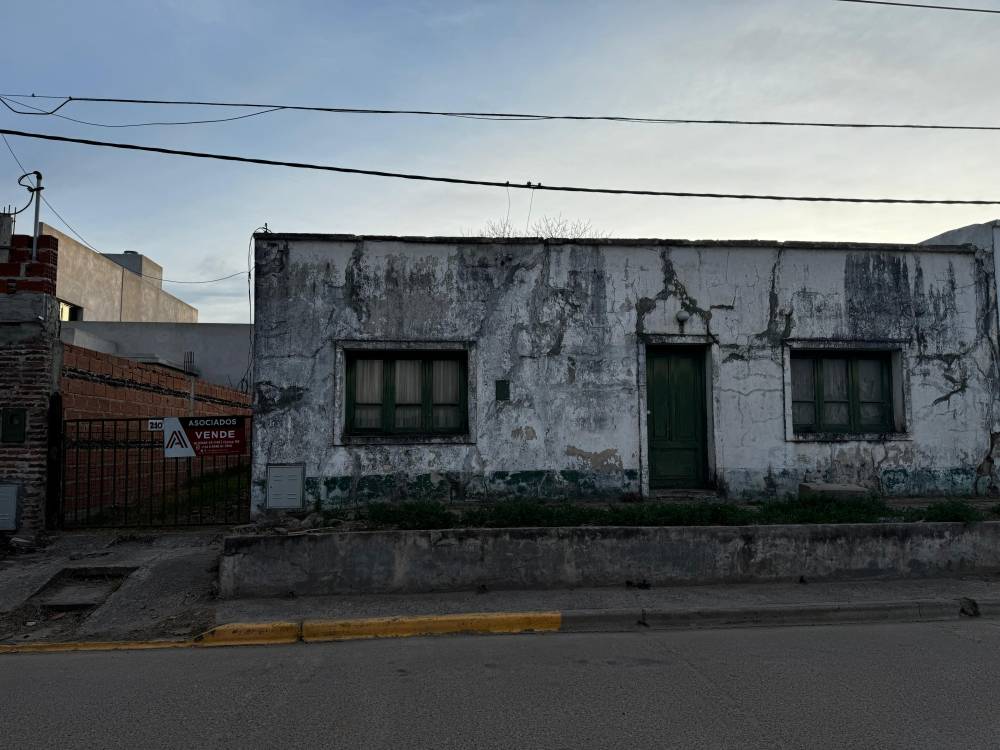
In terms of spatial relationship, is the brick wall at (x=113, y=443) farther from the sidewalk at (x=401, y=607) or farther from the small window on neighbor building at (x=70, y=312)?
the small window on neighbor building at (x=70, y=312)

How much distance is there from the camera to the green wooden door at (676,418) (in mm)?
11430

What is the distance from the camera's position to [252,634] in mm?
6773

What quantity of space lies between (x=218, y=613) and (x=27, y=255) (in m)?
6.17

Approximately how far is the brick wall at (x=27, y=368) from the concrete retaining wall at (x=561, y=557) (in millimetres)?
3954

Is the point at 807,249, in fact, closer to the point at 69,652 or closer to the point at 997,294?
the point at 997,294

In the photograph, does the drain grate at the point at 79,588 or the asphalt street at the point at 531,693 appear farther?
the drain grate at the point at 79,588

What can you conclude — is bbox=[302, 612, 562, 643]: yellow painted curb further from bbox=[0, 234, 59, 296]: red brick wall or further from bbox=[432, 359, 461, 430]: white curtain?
bbox=[0, 234, 59, 296]: red brick wall

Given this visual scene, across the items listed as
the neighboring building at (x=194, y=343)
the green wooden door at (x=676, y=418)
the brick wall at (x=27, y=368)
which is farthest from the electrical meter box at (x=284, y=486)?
the neighboring building at (x=194, y=343)

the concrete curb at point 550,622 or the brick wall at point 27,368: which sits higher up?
the brick wall at point 27,368

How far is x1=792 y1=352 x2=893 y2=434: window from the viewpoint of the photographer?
11.9 m

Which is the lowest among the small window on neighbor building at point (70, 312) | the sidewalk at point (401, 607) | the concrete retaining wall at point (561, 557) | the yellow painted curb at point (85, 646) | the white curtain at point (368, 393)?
the yellow painted curb at point (85, 646)

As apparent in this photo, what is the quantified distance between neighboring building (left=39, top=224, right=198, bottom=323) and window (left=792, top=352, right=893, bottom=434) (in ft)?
85.6

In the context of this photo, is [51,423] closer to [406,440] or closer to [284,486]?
[284,486]

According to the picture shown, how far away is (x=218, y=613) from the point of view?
725cm
